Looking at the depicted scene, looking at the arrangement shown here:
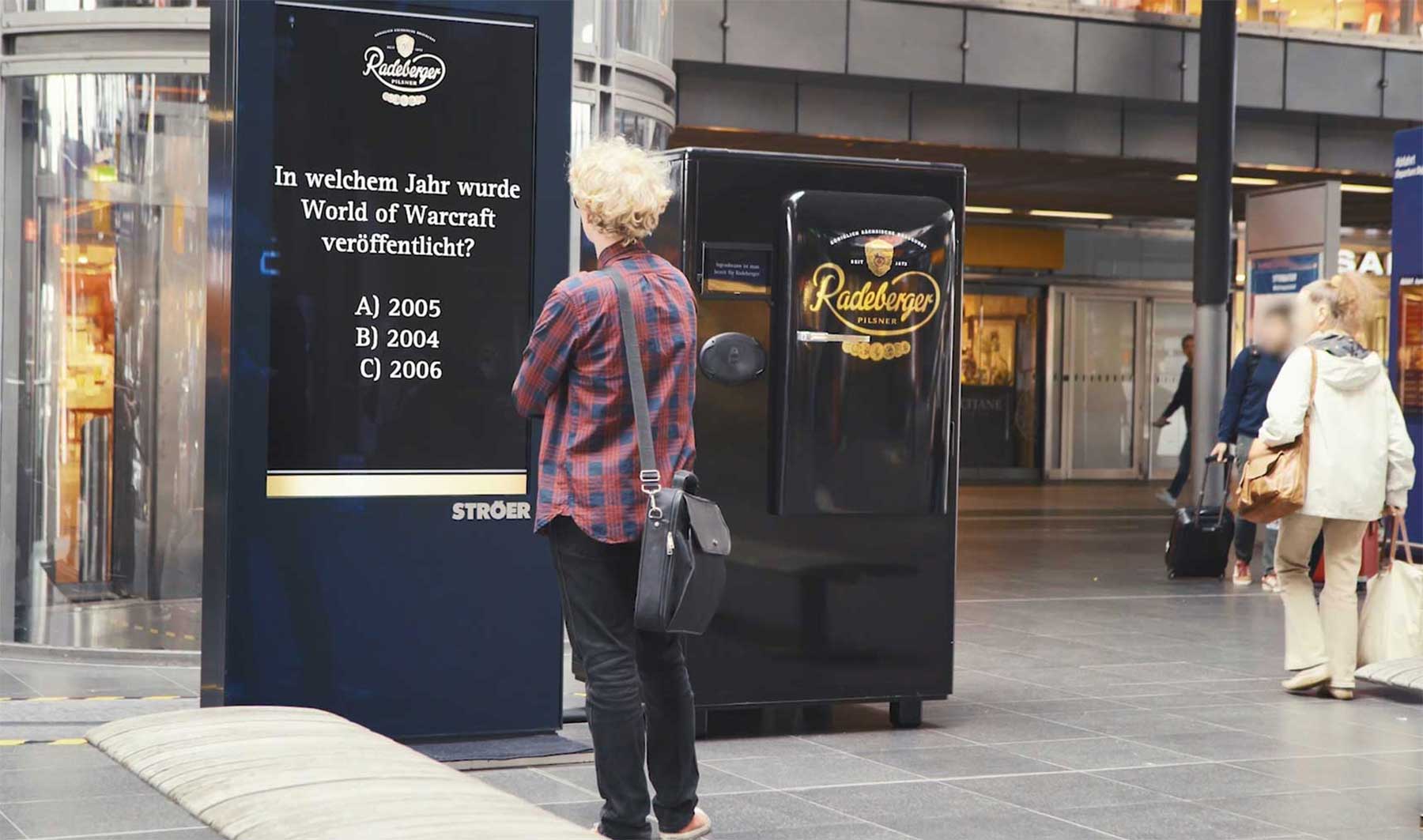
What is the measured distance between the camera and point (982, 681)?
26.0ft

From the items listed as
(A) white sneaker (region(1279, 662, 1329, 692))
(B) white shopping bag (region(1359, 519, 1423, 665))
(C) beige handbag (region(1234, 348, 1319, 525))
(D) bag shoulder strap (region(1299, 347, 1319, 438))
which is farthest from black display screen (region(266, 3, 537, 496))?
(B) white shopping bag (region(1359, 519, 1423, 665))

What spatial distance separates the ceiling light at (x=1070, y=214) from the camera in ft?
83.3

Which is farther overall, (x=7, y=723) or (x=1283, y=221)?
(x=1283, y=221)

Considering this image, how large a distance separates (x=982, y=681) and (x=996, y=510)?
1203 cm

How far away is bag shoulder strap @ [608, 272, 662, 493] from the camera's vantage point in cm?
450

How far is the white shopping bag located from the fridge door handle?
9.61 feet

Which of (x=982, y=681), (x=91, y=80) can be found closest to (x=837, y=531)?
(x=982, y=681)

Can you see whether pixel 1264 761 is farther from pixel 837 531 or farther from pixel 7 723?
pixel 7 723

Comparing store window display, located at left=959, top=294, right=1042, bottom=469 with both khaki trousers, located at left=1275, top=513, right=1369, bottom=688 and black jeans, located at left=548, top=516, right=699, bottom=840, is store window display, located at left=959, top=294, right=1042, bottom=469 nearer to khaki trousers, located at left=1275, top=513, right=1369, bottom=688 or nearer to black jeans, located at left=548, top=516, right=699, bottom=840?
khaki trousers, located at left=1275, top=513, right=1369, bottom=688

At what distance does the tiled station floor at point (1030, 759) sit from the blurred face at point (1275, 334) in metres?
2.42

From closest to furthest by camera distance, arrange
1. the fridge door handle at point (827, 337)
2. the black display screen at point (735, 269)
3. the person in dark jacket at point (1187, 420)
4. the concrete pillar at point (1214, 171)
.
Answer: the black display screen at point (735, 269), the fridge door handle at point (827, 337), the concrete pillar at point (1214, 171), the person in dark jacket at point (1187, 420)

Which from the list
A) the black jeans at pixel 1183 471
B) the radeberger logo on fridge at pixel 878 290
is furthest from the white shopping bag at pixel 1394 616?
the black jeans at pixel 1183 471

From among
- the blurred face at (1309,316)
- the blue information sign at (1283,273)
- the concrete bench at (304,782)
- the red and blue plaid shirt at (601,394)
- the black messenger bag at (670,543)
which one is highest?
the blue information sign at (1283,273)

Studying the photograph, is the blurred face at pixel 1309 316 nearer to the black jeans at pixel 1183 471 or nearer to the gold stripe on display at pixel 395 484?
the gold stripe on display at pixel 395 484
